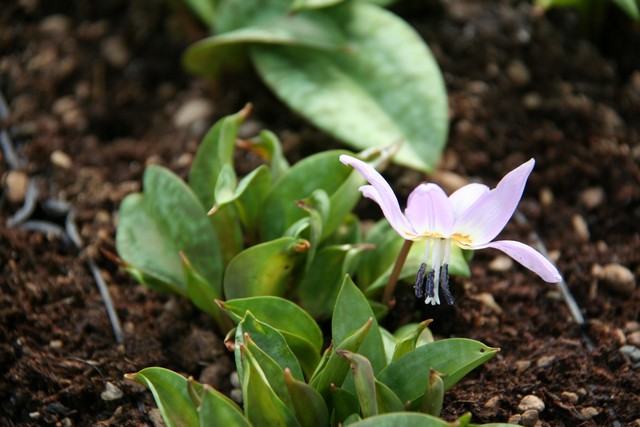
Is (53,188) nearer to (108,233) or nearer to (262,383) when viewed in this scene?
(108,233)

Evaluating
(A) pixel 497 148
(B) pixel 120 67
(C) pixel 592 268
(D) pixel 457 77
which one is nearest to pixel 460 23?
(D) pixel 457 77

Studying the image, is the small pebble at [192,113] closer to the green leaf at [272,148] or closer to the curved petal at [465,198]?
the green leaf at [272,148]

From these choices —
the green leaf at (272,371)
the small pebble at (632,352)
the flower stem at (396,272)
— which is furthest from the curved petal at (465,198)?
the small pebble at (632,352)

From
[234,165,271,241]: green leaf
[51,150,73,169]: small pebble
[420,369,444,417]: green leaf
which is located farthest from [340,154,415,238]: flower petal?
[51,150,73,169]: small pebble

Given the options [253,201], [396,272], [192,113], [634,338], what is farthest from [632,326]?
[192,113]

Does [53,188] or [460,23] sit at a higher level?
[460,23]

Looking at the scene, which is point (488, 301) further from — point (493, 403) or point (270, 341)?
point (270, 341)

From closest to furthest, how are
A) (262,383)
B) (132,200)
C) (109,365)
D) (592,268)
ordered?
(262,383) < (109,365) < (132,200) < (592,268)

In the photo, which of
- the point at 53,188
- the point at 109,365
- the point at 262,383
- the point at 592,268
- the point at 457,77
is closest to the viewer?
the point at 262,383

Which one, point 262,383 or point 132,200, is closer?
point 262,383
